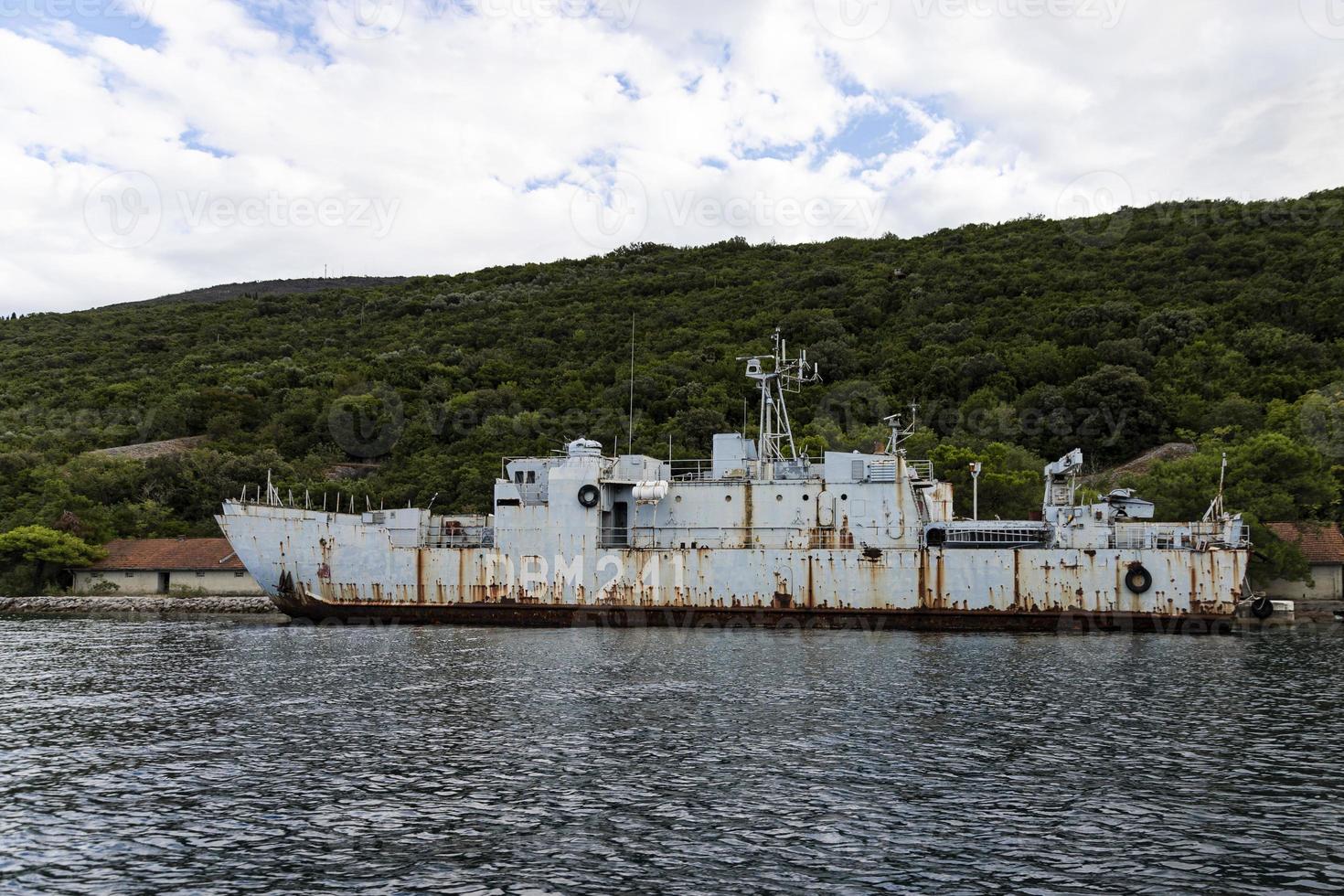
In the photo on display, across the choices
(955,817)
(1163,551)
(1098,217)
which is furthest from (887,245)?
(955,817)

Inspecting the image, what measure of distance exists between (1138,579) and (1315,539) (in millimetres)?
16295

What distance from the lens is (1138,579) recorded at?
114ft

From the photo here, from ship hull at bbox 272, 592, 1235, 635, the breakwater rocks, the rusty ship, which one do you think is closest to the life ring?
the rusty ship

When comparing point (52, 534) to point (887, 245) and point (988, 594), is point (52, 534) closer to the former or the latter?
point (988, 594)

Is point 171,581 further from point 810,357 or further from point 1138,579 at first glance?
point 810,357

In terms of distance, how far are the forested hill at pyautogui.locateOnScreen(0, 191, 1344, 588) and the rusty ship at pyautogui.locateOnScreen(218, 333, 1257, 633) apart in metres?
13.1

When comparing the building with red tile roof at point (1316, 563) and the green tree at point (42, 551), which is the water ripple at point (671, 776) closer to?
the building with red tile roof at point (1316, 563)

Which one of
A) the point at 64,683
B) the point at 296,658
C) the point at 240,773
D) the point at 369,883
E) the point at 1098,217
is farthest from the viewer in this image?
the point at 1098,217

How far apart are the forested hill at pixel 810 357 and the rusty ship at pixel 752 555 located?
518 inches

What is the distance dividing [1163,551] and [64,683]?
32716mm

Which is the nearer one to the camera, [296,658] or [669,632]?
[296,658]

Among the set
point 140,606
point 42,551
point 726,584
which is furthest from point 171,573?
point 726,584

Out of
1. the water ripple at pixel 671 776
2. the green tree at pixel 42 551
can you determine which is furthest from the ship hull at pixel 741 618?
the green tree at pixel 42 551

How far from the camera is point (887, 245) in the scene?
109188 millimetres
